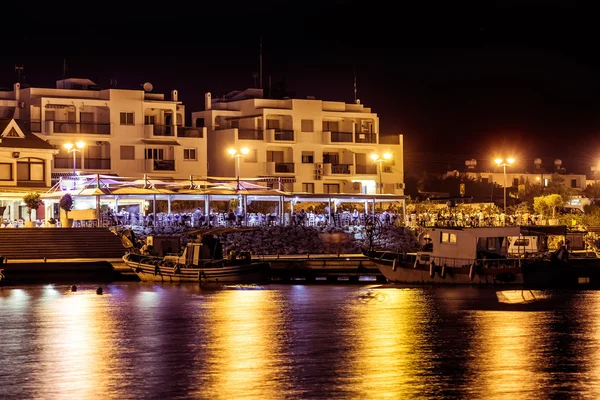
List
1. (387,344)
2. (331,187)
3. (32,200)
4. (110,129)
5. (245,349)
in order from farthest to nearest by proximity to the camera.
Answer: (331,187)
(110,129)
(32,200)
(387,344)
(245,349)

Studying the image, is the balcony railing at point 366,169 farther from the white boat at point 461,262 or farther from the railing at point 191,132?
the white boat at point 461,262

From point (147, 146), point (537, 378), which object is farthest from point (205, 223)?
point (537, 378)

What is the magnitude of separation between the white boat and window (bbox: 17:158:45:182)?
82.3ft

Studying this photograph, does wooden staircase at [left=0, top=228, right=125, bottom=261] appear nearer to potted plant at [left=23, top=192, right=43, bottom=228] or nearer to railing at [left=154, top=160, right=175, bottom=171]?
potted plant at [left=23, top=192, right=43, bottom=228]

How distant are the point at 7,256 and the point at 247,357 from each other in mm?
28200

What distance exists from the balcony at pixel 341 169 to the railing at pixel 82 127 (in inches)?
627

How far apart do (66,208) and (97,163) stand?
56.6ft

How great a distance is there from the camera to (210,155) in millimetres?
85812

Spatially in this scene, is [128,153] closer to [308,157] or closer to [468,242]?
[308,157]

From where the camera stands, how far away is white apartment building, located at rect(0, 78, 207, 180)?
255ft

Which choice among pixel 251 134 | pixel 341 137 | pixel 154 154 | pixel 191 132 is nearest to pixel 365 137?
pixel 341 137

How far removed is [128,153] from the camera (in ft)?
263

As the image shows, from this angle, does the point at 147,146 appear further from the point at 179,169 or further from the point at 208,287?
the point at 208,287

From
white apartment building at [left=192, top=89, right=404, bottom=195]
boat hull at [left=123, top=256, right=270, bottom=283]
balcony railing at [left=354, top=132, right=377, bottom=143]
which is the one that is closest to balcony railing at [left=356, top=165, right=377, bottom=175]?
white apartment building at [left=192, top=89, right=404, bottom=195]
